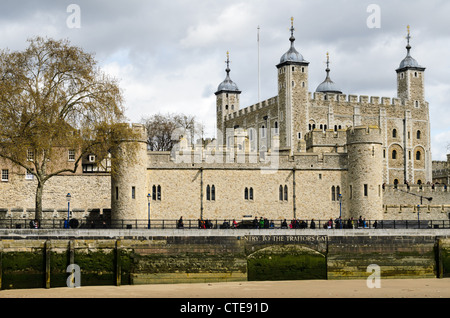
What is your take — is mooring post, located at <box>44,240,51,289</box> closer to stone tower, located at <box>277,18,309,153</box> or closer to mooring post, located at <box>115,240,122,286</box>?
mooring post, located at <box>115,240,122,286</box>

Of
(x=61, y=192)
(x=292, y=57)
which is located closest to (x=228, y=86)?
(x=292, y=57)

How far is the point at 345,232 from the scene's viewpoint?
40688mm

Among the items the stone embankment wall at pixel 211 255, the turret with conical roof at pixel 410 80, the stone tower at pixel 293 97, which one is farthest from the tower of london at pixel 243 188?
the turret with conical roof at pixel 410 80

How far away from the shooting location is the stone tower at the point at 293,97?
72938 millimetres

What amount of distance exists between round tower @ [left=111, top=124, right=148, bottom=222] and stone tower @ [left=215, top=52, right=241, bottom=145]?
43.2 meters

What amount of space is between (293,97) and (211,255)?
37.0 metres

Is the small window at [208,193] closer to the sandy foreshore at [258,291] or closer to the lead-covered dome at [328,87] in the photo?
the sandy foreshore at [258,291]

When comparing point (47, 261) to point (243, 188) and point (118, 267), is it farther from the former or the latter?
point (243, 188)

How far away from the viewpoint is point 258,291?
115 ft

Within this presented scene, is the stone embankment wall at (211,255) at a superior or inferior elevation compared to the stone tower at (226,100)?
inferior

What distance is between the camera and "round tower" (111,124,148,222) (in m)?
45.3

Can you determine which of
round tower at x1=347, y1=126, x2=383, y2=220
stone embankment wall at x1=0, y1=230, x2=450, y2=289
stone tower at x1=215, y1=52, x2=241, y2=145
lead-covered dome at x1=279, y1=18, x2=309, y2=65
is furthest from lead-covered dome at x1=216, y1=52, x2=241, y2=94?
stone embankment wall at x1=0, y1=230, x2=450, y2=289

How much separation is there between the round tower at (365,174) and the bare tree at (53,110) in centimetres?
1541

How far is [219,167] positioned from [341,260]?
40.8 ft
